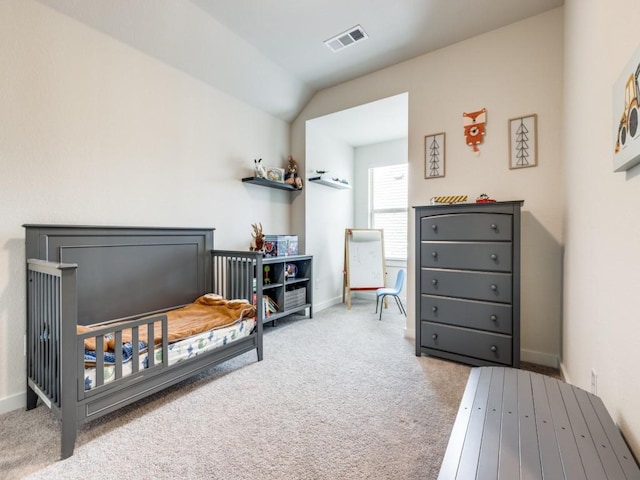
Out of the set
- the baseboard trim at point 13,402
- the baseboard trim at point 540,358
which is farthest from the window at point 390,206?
the baseboard trim at point 13,402

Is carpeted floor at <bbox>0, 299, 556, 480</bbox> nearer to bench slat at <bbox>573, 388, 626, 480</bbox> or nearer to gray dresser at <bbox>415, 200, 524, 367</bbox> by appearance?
gray dresser at <bbox>415, 200, 524, 367</bbox>

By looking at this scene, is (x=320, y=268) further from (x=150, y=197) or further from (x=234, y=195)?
(x=150, y=197)

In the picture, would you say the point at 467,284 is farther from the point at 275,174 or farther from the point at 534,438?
the point at 275,174

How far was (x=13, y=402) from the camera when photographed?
182cm

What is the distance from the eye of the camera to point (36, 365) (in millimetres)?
1748

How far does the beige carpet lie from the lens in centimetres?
134

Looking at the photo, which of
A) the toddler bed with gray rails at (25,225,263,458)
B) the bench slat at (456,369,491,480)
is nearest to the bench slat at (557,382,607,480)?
the bench slat at (456,369,491,480)

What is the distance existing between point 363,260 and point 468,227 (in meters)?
2.13

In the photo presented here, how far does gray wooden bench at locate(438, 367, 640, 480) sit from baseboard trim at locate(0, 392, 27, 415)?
247cm

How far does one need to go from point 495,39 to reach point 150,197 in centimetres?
335

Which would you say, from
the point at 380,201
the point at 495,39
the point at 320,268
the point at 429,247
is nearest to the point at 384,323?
the point at 320,268

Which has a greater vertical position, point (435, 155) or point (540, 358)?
point (435, 155)

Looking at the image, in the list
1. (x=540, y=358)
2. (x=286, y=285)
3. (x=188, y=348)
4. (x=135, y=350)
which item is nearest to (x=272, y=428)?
(x=188, y=348)

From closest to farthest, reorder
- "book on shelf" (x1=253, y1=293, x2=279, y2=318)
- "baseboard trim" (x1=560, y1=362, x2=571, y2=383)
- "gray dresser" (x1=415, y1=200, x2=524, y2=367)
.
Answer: "baseboard trim" (x1=560, y1=362, x2=571, y2=383) → "gray dresser" (x1=415, y1=200, x2=524, y2=367) → "book on shelf" (x1=253, y1=293, x2=279, y2=318)
